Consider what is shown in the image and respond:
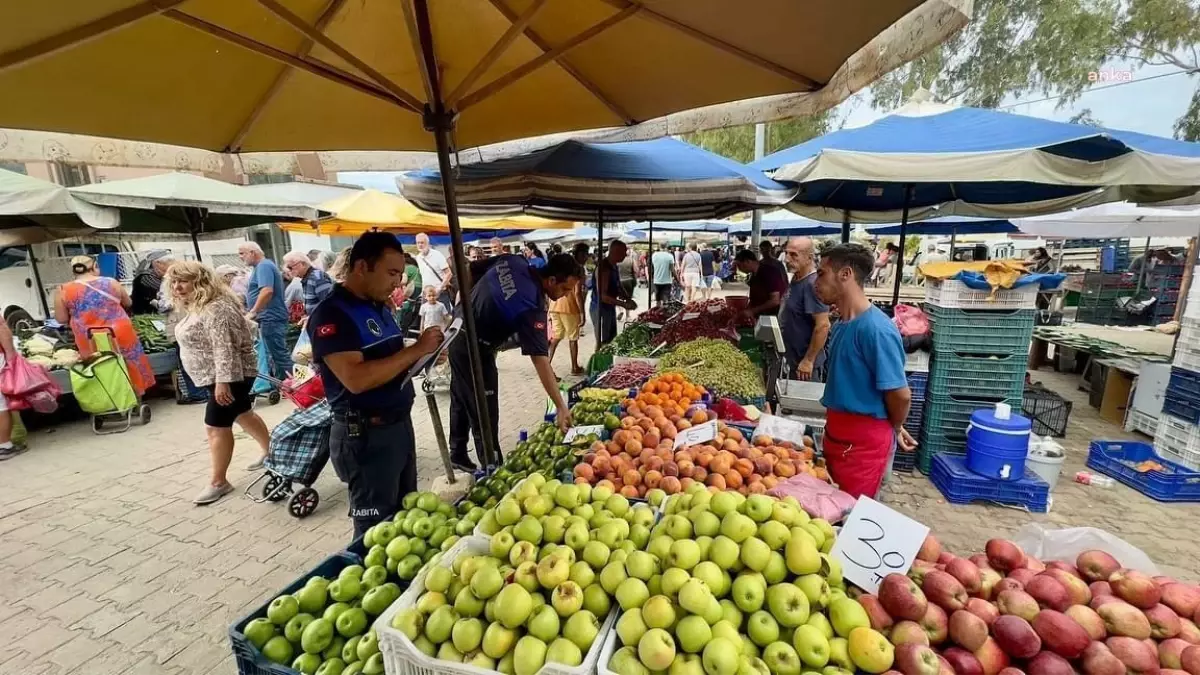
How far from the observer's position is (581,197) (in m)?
3.68

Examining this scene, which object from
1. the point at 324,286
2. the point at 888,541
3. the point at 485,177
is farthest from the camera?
the point at 324,286

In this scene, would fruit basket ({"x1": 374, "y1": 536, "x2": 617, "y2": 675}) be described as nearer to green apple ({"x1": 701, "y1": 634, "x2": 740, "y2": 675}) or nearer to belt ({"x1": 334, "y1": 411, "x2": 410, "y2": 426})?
green apple ({"x1": 701, "y1": 634, "x2": 740, "y2": 675})

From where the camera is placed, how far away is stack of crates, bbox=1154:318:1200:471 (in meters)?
4.58

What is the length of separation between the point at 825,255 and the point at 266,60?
3316 millimetres

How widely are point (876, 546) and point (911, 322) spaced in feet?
13.1

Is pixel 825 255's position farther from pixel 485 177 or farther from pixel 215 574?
pixel 215 574

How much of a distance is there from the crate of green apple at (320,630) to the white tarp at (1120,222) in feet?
55.5

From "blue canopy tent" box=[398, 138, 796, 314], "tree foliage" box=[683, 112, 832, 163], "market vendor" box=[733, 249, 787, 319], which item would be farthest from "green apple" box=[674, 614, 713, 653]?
"tree foliage" box=[683, 112, 832, 163]

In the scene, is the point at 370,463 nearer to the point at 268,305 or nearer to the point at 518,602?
the point at 518,602

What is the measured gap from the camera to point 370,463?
2703 mm

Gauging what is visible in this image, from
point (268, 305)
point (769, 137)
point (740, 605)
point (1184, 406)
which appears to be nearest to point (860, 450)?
point (740, 605)

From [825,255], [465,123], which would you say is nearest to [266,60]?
[465,123]

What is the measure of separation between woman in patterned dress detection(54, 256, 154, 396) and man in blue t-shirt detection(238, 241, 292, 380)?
1.33 meters

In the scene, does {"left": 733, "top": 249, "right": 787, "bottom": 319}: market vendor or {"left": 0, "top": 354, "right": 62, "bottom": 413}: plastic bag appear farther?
{"left": 733, "top": 249, "right": 787, "bottom": 319}: market vendor
